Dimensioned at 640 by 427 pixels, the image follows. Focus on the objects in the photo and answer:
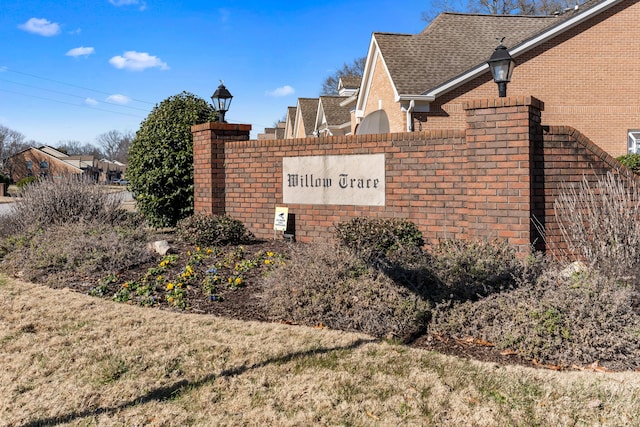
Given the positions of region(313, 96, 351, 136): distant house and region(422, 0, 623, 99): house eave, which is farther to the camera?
region(313, 96, 351, 136): distant house

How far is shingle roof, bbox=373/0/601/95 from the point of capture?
16.4m

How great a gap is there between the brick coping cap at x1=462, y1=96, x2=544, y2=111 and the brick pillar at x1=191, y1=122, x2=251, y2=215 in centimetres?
438

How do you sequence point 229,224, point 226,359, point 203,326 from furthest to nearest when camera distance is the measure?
point 229,224 < point 203,326 < point 226,359

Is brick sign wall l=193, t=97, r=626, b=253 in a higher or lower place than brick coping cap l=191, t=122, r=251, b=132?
lower

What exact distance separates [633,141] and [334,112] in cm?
1632

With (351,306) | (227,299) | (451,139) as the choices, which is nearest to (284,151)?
(451,139)

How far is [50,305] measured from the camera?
5.86 m

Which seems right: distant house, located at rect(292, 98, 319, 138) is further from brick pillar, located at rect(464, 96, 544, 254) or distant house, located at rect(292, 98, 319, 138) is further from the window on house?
brick pillar, located at rect(464, 96, 544, 254)

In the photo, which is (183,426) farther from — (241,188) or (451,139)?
(241,188)

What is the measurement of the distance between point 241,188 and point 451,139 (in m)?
3.77

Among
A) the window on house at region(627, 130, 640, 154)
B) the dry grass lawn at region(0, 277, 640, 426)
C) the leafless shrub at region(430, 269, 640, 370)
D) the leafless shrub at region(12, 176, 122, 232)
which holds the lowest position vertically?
the dry grass lawn at region(0, 277, 640, 426)

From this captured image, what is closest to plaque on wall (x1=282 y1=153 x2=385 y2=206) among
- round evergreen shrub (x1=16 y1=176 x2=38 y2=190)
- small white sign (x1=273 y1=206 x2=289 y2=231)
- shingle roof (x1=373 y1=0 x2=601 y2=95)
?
small white sign (x1=273 y1=206 x2=289 y2=231)

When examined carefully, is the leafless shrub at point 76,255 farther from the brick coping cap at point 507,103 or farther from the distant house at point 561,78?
the distant house at point 561,78

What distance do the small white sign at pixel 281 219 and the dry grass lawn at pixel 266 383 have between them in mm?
3466
